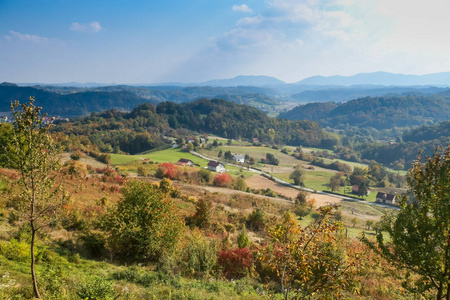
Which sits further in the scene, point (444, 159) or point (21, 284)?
point (21, 284)

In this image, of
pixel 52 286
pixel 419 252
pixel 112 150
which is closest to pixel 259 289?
pixel 419 252

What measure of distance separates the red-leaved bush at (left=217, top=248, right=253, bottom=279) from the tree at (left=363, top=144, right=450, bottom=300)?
24.2 feet

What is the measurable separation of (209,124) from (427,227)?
162086 millimetres

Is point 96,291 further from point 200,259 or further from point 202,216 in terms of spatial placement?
point 202,216

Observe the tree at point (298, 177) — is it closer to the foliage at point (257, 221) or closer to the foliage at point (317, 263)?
the foliage at point (257, 221)

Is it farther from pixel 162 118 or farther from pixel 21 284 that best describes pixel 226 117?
pixel 21 284

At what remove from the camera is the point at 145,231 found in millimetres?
11727

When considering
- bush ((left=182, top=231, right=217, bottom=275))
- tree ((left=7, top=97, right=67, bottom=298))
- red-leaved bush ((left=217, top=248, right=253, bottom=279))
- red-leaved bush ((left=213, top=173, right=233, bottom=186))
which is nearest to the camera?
tree ((left=7, top=97, right=67, bottom=298))

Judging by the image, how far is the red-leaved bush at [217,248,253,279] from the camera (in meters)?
12.3

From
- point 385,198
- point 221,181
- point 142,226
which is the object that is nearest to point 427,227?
point 142,226

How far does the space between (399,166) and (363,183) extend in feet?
186

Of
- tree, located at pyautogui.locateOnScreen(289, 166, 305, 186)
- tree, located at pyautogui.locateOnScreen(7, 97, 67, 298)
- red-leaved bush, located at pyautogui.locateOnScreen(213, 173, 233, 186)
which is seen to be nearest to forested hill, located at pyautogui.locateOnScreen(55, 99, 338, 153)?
tree, located at pyautogui.locateOnScreen(289, 166, 305, 186)

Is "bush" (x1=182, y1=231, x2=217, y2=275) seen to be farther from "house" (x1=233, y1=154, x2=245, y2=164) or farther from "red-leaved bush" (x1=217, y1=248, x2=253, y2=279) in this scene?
"house" (x1=233, y1=154, x2=245, y2=164)

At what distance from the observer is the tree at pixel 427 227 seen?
5.35 metres
